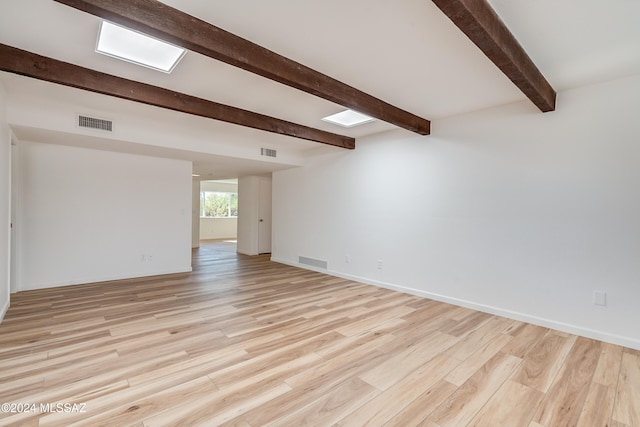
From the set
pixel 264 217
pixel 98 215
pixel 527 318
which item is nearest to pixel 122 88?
pixel 98 215

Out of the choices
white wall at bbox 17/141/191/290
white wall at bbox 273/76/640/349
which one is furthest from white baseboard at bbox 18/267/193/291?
white wall at bbox 273/76/640/349

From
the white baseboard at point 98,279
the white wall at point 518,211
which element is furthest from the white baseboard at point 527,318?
the white baseboard at point 98,279

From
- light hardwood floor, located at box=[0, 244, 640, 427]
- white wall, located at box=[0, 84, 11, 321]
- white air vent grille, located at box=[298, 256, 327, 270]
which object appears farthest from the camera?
white air vent grille, located at box=[298, 256, 327, 270]

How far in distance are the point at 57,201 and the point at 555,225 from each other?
264 inches

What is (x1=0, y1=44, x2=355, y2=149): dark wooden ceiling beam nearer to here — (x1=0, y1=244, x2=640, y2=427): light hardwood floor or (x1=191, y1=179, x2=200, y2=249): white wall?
(x1=0, y1=244, x2=640, y2=427): light hardwood floor

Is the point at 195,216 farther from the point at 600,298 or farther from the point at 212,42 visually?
the point at 600,298

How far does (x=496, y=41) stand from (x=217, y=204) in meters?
11.5

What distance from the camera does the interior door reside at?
26.8 ft

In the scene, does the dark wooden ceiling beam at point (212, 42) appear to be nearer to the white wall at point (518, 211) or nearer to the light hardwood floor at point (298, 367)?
the white wall at point (518, 211)

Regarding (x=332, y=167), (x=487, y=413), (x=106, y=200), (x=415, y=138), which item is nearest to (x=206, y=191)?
(x=106, y=200)

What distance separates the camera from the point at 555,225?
310 cm

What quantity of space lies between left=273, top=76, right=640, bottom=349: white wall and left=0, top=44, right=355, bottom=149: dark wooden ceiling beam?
2.02 meters

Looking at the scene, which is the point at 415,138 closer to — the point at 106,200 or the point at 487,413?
the point at 487,413

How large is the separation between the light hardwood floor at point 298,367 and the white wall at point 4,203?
27 cm
